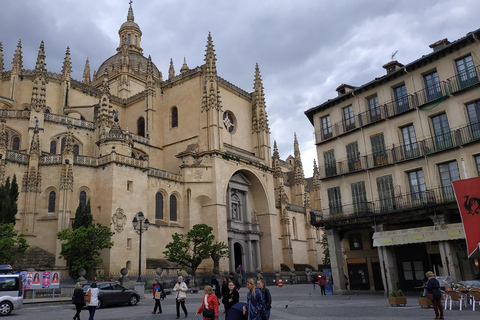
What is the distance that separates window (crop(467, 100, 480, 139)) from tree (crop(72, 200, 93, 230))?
944 inches

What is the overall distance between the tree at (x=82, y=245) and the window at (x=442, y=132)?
823 inches

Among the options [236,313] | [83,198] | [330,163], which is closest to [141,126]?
[83,198]

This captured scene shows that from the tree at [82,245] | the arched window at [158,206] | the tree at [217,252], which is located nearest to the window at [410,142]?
the tree at [217,252]

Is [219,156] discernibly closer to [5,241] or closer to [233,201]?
[233,201]

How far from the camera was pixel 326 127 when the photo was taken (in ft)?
87.0

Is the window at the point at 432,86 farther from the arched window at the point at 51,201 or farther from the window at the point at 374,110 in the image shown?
the arched window at the point at 51,201

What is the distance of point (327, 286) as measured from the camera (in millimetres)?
24453

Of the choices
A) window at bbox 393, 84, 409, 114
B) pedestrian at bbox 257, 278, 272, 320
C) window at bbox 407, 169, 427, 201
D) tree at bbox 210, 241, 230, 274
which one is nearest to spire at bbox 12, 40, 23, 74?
tree at bbox 210, 241, 230, 274

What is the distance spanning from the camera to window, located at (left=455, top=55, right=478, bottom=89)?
19406 mm

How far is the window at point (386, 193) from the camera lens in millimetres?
21625

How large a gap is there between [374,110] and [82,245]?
1991cm

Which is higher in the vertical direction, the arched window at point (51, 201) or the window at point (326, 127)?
the window at point (326, 127)

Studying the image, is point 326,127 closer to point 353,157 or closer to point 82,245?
point 353,157

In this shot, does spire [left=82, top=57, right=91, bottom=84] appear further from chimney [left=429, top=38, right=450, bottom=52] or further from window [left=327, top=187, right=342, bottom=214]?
chimney [left=429, top=38, right=450, bottom=52]
